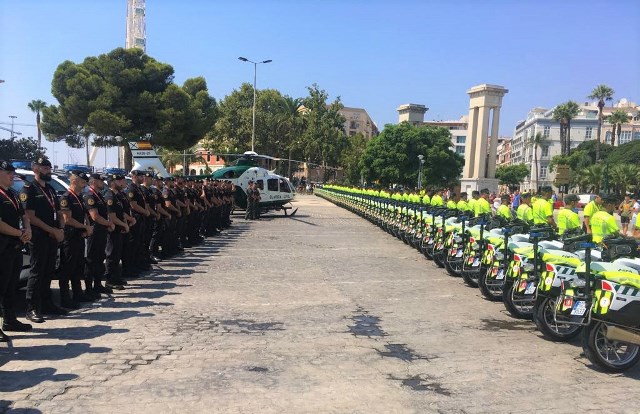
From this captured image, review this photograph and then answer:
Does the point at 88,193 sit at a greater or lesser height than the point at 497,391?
greater

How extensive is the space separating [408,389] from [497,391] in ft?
2.64

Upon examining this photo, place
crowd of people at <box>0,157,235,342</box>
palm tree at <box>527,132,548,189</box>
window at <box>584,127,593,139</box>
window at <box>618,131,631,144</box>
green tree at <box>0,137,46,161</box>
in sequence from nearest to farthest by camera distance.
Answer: crowd of people at <box>0,157,235,342</box>, green tree at <box>0,137,46,161</box>, window at <box>618,131,631,144</box>, palm tree at <box>527,132,548,189</box>, window at <box>584,127,593,139</box>

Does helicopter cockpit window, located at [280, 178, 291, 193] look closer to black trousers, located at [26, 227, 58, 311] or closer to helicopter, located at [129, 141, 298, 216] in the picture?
helicopter, located at [129, 141, 298, 216]

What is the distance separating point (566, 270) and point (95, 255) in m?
6.61

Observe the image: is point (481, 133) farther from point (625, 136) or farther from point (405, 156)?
point (625, 136)

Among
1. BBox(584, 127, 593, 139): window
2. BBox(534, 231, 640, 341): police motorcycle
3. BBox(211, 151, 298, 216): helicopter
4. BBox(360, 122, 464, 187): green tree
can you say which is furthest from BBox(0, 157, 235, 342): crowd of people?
BBox(584, 127, 593, 139): window

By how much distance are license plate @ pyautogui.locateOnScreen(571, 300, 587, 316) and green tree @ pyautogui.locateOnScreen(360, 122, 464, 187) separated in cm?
4629

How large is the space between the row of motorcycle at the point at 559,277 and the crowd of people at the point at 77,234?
6052mm

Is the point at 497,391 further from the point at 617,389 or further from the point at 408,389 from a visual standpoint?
the point at 617,389

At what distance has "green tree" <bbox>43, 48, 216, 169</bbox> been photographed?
28.5 metres

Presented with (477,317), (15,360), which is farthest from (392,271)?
(15,360)

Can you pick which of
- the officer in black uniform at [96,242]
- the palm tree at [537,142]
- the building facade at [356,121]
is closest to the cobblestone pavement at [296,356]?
the officer in black uniform at [96,242]

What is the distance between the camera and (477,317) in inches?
293

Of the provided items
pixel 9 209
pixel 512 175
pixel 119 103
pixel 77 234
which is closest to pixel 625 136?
pixel 512 175
